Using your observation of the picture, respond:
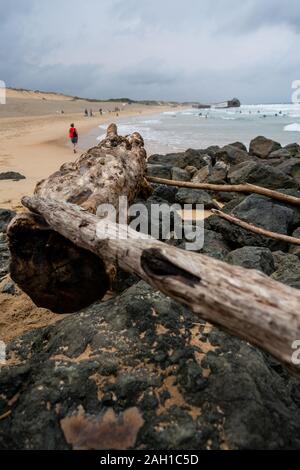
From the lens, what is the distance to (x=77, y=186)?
3.72 meters

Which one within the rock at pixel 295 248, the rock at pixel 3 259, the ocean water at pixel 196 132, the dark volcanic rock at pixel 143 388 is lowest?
the rock at pixel 295 248

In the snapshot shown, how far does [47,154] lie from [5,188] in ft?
22.9

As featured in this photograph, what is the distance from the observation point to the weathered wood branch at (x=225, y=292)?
4.98ft

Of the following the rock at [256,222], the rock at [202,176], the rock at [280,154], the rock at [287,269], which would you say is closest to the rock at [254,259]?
the rock at [287,269]

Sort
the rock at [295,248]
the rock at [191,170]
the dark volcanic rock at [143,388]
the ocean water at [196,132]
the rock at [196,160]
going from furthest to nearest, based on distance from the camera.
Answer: the ocean water at [196,132] < the rock at [196,160] < the rock at [191,170] < the rock at [295,248] < the dark volcanic rock at [143,388]

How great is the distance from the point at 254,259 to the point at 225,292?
7.47ft

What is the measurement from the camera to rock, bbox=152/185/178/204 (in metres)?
6.45

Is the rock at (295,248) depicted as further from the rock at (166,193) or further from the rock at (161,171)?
the rock at (161,171)

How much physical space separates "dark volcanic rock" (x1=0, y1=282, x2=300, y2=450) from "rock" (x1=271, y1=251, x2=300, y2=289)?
1.12 m

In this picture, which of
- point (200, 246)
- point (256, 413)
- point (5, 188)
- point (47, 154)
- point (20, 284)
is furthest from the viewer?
point (47, 154)

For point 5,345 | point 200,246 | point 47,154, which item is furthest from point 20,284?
point 47,154

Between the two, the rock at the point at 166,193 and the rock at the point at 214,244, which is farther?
the rock at the point at 166,193

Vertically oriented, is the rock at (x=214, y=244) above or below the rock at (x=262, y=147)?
below

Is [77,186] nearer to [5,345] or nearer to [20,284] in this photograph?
[20,284]
